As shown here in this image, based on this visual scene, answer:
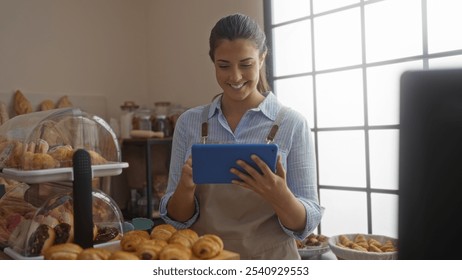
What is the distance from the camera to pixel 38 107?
2.00 metres

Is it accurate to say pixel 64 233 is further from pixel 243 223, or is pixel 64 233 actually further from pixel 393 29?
pixel 393 29

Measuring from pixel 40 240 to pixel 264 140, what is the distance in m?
0.46

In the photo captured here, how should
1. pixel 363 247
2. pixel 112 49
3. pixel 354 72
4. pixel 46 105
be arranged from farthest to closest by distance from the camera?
pixel 112 49 < pixel 46 105 < pixel 354 72 < pixel 363 247

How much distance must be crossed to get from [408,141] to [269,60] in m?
1.63

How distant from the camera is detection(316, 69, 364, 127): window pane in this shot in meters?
1.62

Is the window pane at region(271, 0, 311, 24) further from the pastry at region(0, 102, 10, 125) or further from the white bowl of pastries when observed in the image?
the pastry at region(0, 102, 10, 125)

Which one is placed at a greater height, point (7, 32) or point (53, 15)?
point (53, 15)

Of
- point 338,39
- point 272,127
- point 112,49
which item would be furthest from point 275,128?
point 112,49

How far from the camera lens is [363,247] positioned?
108cm

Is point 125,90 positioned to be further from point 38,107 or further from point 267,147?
point 267,147

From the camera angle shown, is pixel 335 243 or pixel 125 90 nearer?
pixel 335 243

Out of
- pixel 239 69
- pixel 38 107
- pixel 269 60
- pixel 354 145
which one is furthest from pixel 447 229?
pixel 38 107

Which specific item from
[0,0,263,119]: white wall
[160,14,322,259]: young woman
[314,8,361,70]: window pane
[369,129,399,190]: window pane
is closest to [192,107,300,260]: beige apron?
[160,14,322,259]: young woman

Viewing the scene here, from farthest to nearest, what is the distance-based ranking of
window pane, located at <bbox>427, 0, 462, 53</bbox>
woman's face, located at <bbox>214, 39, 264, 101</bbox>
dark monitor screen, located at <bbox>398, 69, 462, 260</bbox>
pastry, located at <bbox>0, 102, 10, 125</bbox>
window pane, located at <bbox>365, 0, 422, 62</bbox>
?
pastry, located at <bbox>0, 102, 10, 125</bbox> → window pane, located at <bbox>365, 0, 422, 62</bbox> → window pane, located at <bbox>427, 0, 462, 53</bbox> → woman's face, located at <bbox>214, 39, 264, 101</bbox> → dark monitor screen, located at <bbox>398, 69, 462, 260</bbox>
